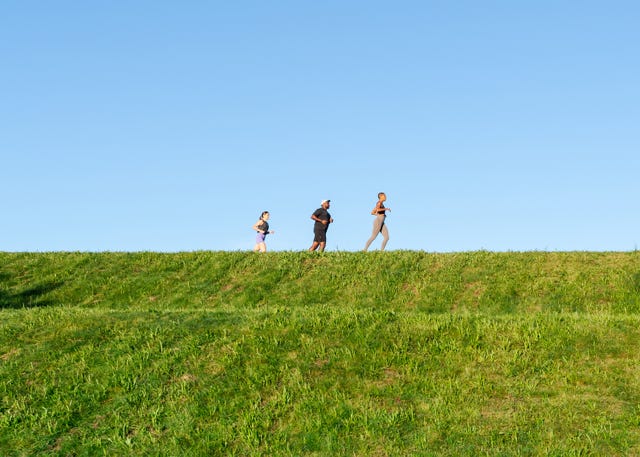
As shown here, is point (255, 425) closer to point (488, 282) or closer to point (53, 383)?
point (53, 383)

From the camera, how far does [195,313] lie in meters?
17.2

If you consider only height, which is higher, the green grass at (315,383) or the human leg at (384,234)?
the human leg at (384,234)

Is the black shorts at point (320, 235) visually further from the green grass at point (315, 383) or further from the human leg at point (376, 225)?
the green grass at point (315, 383)

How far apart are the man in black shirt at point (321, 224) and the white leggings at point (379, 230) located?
1.81m

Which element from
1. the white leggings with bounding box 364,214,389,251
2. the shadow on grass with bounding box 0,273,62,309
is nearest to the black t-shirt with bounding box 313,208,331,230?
the white leggings with bounding box 364,214,389,251

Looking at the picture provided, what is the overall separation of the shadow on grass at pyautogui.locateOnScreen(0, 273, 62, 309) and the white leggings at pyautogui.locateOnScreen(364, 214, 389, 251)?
12313 mm

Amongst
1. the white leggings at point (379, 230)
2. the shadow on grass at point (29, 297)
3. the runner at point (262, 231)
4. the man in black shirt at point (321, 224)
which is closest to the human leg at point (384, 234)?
the white leggings at point (379, 230)

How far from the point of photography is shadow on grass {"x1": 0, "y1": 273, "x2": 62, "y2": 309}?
26078mm

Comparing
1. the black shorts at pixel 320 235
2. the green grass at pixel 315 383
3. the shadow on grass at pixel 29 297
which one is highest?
the black shorts at pixel 320 235

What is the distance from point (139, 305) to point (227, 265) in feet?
14.6

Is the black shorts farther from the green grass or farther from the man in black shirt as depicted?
the green grass

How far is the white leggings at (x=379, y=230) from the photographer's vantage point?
95.1 ft

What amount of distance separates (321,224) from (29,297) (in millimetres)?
11570

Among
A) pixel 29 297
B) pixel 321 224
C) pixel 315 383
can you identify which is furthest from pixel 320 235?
pixel 315 383
